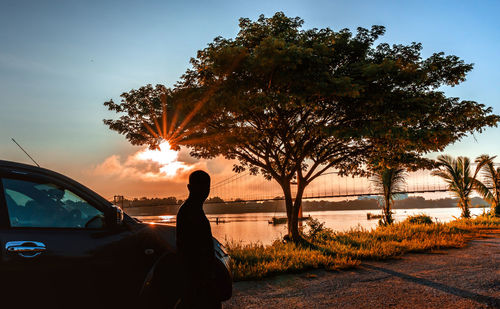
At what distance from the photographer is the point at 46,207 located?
3.13m

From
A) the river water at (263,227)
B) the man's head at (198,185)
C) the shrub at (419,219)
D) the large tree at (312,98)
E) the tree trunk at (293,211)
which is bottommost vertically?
the river water at (263,227)

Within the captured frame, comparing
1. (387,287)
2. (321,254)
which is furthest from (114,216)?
(321,254)

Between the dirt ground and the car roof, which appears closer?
the car roof

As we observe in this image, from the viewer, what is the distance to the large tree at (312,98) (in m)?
10.6

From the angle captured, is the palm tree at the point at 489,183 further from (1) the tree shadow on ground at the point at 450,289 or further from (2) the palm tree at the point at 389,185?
(1) the tree shadow on ground at the point at 450,289

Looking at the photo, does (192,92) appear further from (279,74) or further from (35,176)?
(35,176)

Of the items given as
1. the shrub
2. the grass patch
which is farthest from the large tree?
the shrub

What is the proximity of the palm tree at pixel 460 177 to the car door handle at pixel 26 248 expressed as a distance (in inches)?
1030

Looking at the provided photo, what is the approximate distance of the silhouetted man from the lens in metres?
3.01

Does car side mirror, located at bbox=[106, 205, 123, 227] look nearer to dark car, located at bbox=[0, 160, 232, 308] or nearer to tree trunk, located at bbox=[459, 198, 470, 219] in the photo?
dark car, located at bbox=[0, 160, 232, 308]

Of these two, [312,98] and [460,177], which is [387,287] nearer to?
[312,98]

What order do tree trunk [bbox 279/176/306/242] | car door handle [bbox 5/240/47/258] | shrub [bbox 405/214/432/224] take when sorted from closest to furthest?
car door handle [bbox 5/240/47/258] → tree trunk [bbox 279/176/306/242] → shrub [bbox 405/214/432/224]

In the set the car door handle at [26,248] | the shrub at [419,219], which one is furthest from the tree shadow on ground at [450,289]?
the shrub at [419,219]

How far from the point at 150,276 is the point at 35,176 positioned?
4.25 feet
